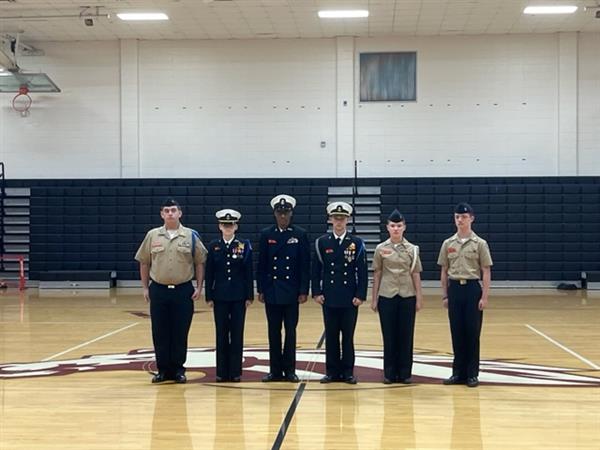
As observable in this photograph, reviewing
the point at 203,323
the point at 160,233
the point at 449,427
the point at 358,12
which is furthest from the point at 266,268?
the point at 358,12

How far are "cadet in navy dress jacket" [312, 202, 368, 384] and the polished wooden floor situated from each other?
32cm

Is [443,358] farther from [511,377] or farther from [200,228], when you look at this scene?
[200,228]

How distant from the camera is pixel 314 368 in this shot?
780 cm

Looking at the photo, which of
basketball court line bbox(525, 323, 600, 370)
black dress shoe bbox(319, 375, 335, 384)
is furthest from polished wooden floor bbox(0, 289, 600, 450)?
black dress shoe bbox(319, 375, 335, 384)

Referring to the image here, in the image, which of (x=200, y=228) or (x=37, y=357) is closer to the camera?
A: (x=37, y=357)

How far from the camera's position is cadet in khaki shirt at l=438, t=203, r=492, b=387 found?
6.91 meters

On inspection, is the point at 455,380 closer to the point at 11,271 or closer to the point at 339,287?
the point at 339,287

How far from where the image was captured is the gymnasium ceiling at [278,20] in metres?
16.6

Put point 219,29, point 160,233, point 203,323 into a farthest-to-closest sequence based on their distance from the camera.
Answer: point 219,29, point 203,323, point 160,233

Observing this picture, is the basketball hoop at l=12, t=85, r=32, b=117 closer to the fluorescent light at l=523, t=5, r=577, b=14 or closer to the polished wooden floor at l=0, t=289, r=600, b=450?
the polished wooden floor at l=0, t=289, r=600, b=450

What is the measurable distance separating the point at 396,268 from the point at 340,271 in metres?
0.53

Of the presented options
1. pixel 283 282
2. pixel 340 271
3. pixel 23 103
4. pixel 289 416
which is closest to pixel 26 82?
pixel 23 103

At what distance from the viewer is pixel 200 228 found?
18.8m

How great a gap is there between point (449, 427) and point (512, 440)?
19.2 inches
